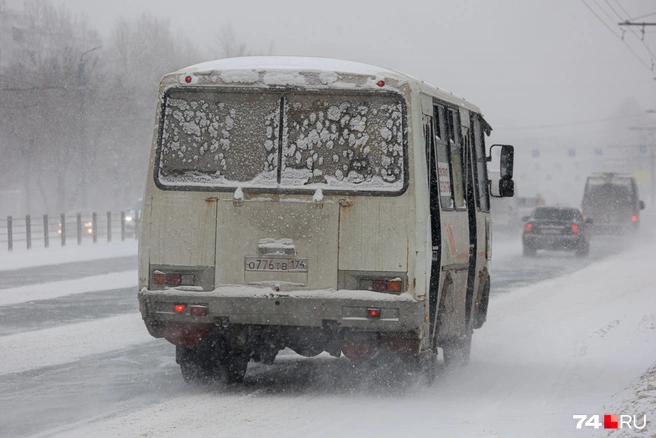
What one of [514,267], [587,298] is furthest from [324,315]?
[514,267]

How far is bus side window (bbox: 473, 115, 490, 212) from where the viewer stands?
1155 centimetres

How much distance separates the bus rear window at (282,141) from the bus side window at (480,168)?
293cm

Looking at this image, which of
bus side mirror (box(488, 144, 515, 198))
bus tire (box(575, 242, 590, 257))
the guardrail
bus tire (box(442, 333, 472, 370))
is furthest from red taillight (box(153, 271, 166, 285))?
bus tire (box(575, 242, 590, 257))

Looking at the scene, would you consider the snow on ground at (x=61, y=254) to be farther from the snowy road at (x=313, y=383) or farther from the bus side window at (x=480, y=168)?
the bus side window at (x=480, y=168)

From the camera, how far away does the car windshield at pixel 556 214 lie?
35469 millimetres

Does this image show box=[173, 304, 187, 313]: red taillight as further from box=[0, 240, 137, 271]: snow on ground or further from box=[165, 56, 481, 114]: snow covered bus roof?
box=[0, 240, 137, 271]: snow on ground

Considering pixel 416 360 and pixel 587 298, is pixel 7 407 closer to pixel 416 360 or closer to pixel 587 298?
pixel 416 360

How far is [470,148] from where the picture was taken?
11.2 m

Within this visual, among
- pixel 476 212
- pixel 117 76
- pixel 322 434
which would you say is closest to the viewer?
pixel 322 434

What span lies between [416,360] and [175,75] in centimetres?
303

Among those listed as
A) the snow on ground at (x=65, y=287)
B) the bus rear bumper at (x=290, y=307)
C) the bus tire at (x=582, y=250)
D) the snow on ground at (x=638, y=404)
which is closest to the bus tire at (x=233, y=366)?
Result: the bus rear bumper at (x=290, y=307)

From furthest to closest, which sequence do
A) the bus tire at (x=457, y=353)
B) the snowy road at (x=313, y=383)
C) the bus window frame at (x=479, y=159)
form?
the bus window frame at (x=479, y=159) < the bus tire at (x=457, y=353) < the snowy road at (x=313, y=383)

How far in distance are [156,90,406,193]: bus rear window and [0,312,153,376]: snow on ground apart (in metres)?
3.09

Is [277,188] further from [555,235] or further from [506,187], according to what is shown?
[555,235]
